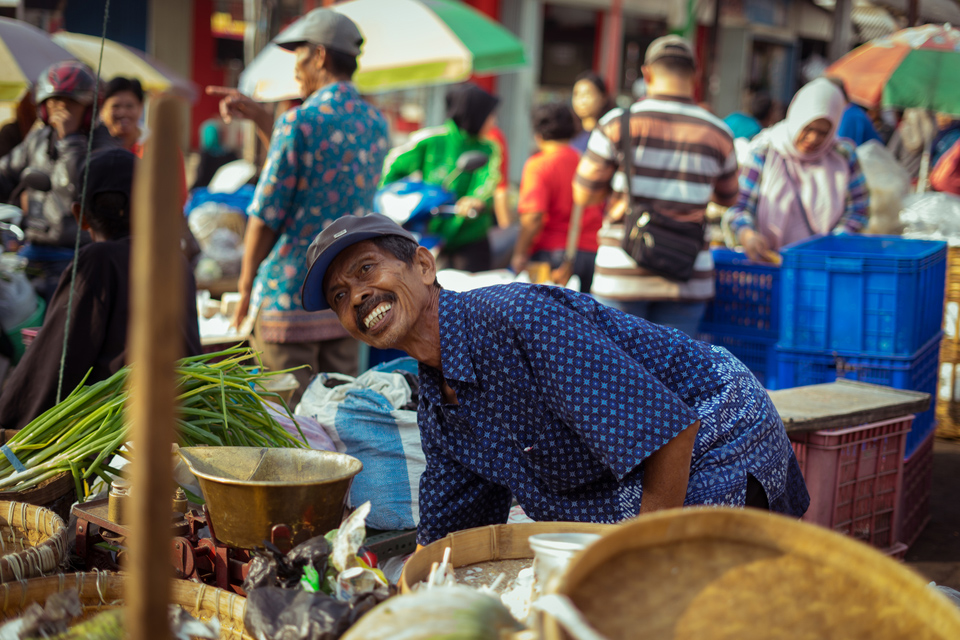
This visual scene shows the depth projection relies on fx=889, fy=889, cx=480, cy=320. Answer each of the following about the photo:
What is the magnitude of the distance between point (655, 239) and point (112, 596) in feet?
9.07

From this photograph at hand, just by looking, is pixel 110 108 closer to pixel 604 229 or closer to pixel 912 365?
pixel 604 229

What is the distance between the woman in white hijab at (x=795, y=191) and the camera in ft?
14.6

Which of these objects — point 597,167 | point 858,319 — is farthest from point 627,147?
point 858,319

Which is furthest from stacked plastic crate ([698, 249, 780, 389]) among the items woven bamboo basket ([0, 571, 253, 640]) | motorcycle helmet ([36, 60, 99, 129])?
woven bamboo basket ([0, 571, 253, 640])

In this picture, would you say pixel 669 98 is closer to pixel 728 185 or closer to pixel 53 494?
pixel 728 185

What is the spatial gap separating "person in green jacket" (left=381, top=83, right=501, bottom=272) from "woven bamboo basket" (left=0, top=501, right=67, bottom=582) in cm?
375

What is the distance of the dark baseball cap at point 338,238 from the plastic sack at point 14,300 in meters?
2.58

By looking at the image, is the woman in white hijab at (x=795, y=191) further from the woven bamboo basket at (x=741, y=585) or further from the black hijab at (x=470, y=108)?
the woven bamboo basket at (x=741, y=585)

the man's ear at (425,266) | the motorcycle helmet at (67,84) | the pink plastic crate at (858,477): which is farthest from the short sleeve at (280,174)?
the pink plastic crate at (858,477)

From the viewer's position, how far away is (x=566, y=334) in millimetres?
1699

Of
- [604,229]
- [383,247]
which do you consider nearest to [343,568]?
[383,247]

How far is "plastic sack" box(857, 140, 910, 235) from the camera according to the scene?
236 inches

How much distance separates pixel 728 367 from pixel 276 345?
2025mm

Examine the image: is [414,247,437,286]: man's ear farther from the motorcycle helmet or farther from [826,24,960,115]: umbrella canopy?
[826,24,960,115]: umbrella canopy
